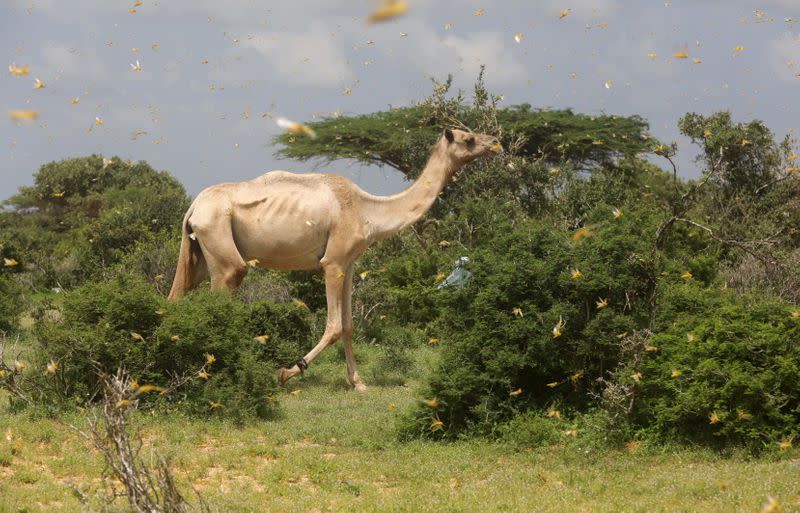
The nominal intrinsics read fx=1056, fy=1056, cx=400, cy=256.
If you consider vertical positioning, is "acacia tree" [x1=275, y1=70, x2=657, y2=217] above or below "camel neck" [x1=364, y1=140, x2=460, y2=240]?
above

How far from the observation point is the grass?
7.68 metres

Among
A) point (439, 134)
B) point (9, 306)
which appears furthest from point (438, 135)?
point (9, 306)

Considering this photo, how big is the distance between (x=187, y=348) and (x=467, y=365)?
2.99 meters

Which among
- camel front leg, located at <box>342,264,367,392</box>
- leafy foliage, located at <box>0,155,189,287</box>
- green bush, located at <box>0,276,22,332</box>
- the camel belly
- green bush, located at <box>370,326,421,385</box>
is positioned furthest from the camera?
leafy foliage, located at <box>0,155,189,287</box>

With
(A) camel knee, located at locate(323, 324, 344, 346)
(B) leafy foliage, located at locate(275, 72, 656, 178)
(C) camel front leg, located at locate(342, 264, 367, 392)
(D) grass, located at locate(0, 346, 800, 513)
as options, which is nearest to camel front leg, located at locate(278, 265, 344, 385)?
(A) camel knee, located at locate(323, 324, 344, 346)

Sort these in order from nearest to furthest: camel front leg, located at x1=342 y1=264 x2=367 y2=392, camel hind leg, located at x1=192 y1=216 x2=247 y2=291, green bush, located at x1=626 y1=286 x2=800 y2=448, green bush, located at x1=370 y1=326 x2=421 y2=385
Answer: green bush, located at x1=626 y1=286 x2=800 y2=448
camel hind leg, located at x1=192 y1=216 x2=247 y2=291
camel front leg, located at x1=342 y1=264 x2=367 y2=392
green bush, located at x1=370 y1=326 x2=421 y2=385

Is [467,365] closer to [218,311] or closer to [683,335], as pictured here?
[683,335]

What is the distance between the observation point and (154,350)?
10945 millimetres

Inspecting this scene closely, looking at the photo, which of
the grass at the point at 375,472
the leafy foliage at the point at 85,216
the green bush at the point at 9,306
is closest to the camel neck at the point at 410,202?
the grass at the point at 375,472

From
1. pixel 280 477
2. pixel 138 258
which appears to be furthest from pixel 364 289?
pixel 280 477

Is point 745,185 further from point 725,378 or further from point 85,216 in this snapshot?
point 85,216

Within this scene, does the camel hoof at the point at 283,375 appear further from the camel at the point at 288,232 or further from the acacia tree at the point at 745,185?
the acacia tree at the point at 745,185

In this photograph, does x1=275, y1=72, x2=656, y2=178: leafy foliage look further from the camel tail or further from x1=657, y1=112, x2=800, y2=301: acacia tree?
the camel tail

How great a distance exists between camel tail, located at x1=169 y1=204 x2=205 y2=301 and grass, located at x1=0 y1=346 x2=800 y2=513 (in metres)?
2.80
